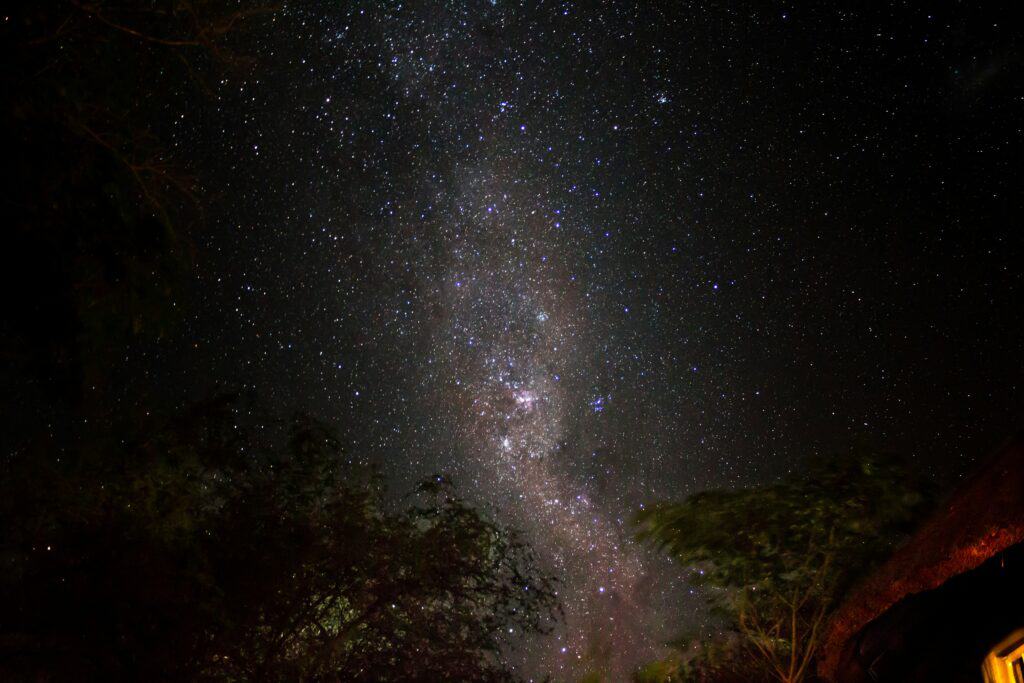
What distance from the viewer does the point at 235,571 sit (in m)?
7.13

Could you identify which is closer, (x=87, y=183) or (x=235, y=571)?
(x=87, y=183)

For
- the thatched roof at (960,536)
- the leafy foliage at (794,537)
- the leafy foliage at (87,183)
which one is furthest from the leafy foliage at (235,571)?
the thatched roof at (960,536)

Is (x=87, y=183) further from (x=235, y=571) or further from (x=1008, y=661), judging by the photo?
(x=1008, y=661)

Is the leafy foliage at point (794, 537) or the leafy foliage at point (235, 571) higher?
the leafy foliage at point (235, 571)

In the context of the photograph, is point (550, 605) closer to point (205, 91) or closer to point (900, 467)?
point (900, 467)

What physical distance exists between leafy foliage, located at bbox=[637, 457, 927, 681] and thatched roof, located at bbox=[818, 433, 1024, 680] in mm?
763

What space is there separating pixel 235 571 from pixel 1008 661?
659 cm

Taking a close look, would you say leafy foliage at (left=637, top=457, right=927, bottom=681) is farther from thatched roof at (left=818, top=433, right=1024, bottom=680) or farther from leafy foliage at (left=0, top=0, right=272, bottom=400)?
leafy foliage at (left=0, top=0, right=272, bottom=400)

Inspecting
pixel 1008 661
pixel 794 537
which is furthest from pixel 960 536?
pixel 794 537

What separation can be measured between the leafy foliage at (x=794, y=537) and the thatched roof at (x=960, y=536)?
76cm

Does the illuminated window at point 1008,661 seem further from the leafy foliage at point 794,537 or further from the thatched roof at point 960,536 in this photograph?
the leafy foliage at point 794,537

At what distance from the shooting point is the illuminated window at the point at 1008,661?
14.4ft

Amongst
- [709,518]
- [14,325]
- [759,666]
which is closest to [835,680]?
[759,666]

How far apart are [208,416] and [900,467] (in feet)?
23.4
